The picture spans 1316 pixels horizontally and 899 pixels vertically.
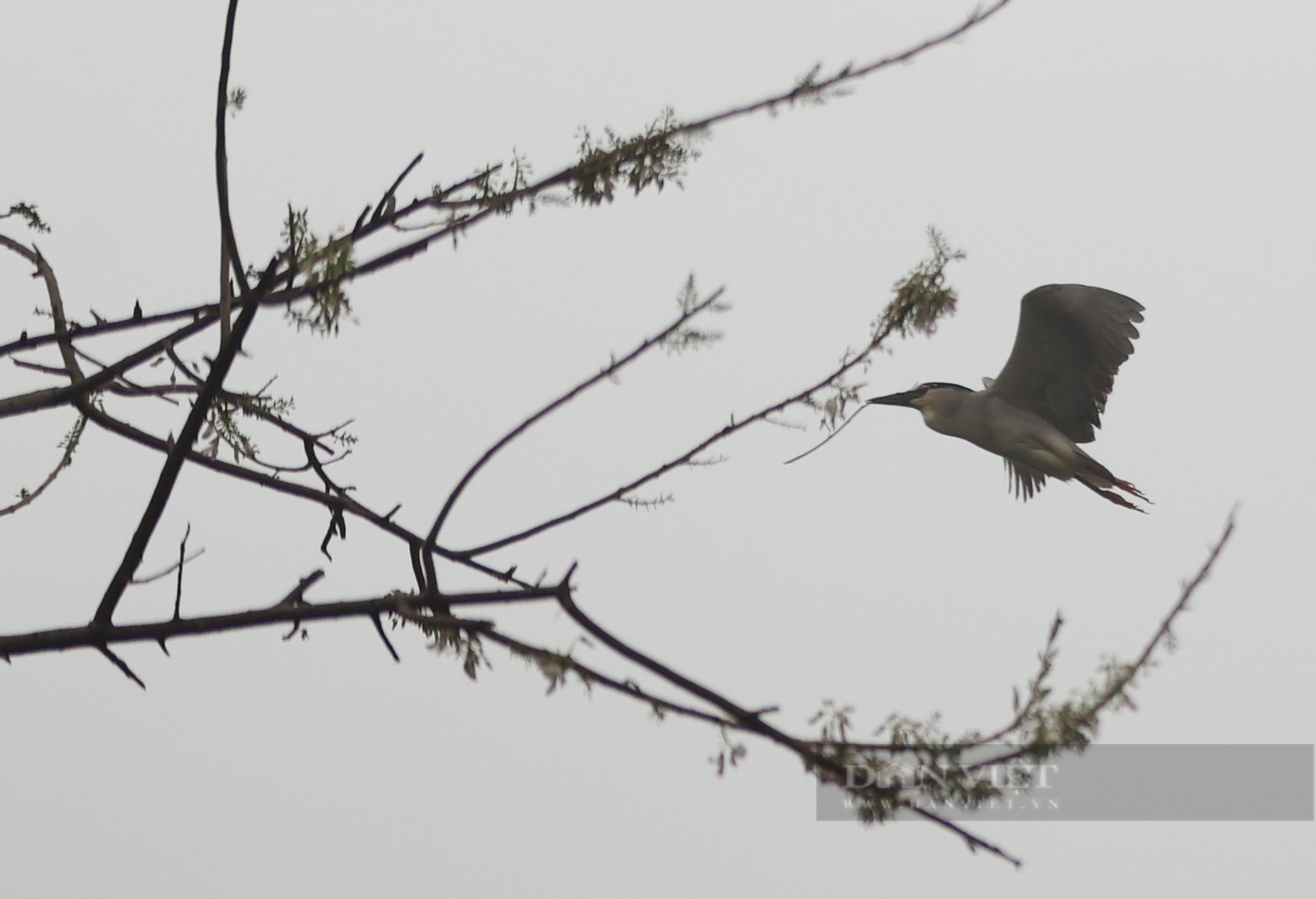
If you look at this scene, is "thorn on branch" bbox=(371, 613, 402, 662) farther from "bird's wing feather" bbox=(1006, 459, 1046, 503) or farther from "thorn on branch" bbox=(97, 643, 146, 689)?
"bird's wing feather" bbox=(1006, 459, 1046, 503)

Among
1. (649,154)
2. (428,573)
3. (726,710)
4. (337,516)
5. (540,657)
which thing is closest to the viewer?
(726,710)

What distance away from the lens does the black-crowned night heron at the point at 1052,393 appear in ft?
10.8

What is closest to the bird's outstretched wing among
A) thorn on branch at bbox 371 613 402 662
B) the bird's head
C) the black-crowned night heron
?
the black-crowned night heron

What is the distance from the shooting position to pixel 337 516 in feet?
6.27

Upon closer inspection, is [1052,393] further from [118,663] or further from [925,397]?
[118,663]

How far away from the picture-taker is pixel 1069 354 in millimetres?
3424

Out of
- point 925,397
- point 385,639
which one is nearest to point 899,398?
point 925,397

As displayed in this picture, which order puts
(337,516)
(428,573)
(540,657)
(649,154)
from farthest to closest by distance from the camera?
(337,516), (649,154), (428,573), (540,657)

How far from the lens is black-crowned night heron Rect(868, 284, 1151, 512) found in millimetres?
3291

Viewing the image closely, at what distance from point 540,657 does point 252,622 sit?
366 mm

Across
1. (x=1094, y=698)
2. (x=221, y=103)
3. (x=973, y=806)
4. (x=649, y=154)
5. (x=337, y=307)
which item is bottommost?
(x=973, y=806)

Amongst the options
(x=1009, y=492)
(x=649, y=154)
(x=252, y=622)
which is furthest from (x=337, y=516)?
(x=1009, y=492)

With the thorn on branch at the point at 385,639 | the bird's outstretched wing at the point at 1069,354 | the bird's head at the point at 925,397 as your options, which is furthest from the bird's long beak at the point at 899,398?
the thorn on branch at the point at 385,639

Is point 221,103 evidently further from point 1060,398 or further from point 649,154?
point 1060,398
